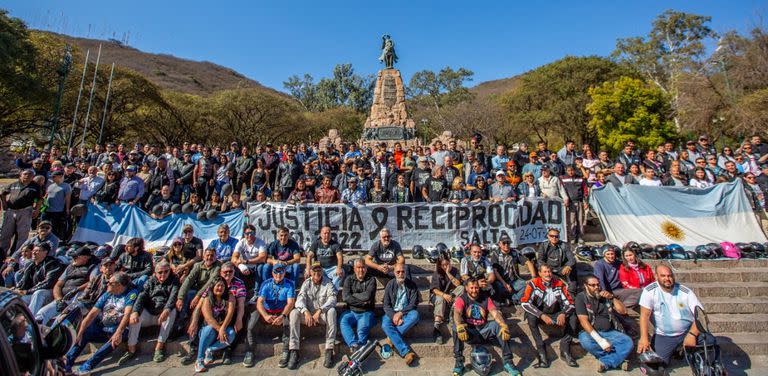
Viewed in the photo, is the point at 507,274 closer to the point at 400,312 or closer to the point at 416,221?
the point at 400,312

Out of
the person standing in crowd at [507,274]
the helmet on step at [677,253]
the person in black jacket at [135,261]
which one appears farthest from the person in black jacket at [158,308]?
the helmet on step at [677,253]

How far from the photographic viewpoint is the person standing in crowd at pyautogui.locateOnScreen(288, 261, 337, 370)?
15.8 ft

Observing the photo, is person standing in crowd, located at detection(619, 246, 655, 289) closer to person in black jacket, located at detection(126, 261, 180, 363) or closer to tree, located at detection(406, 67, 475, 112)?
person in black jacket, located at detection(126, 261, 180, 363)

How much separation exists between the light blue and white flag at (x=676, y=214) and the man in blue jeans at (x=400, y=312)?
192 inches

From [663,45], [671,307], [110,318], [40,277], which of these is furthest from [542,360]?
[663,45]

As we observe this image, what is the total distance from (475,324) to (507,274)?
4.00 feet

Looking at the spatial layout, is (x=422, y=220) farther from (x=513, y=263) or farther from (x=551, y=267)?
(x=551, y=267)

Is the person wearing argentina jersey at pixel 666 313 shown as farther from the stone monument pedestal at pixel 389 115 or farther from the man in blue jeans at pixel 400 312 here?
the stone monument pedestal at pixel 389 115

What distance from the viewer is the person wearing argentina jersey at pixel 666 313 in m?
4.43

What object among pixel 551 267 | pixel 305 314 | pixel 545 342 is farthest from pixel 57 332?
pixel 551 267

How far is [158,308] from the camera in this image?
5.23 meters

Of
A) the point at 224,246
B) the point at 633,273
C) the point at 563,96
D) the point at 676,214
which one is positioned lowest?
the point at 224,246

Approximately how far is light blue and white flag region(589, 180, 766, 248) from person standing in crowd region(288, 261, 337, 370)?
5.93 meters

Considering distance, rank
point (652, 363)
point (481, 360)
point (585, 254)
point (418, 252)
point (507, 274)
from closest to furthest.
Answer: point (652, 363), point (481, 360), point (507, 274), point (585, 254), point (418, 252)
